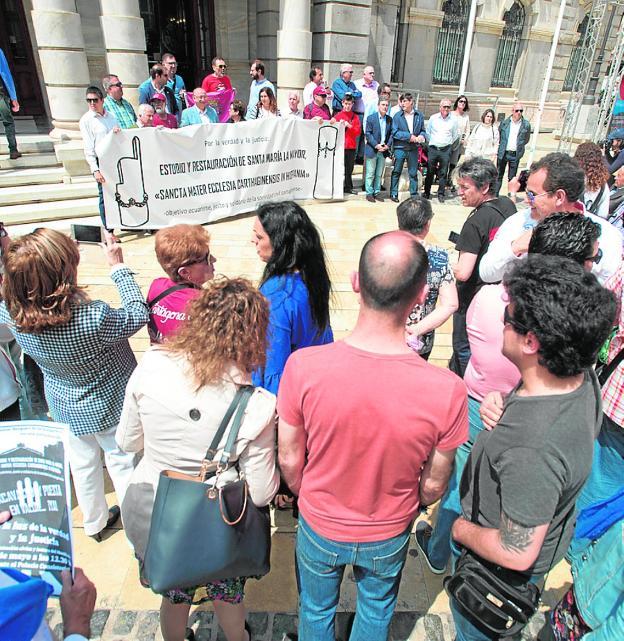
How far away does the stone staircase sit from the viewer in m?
7.45

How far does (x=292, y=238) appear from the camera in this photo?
7.82 ft

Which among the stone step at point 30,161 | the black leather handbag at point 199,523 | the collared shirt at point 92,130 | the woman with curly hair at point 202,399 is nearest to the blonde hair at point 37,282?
the woman with curly hair at point 202,399

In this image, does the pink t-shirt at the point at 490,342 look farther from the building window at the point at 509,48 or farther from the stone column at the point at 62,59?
the building window at the point at 509,48

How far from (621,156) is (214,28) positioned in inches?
441

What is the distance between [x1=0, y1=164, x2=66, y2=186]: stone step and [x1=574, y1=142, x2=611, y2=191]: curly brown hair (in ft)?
27.5

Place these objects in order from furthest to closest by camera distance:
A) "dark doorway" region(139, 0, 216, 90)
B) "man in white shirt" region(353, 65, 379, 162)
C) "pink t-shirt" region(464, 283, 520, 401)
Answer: "dark doorway" region(139, 0, 216, 90)
"man in white shirt" region(353, 65, 379, 162)
"pink t-shirt" region(464, 283, 520, 401)

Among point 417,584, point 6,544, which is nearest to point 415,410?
point 6,544

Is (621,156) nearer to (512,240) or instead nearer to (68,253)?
(512,240)

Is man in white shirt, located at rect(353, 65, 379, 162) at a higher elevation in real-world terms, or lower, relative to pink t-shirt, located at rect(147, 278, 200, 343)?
higher

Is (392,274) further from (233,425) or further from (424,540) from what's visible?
(424,540)

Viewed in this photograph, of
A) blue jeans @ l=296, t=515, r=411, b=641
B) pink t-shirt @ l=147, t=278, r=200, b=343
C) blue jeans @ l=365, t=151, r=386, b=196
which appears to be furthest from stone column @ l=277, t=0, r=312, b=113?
blue jeans @ l=296, t=515, r=411, b=641

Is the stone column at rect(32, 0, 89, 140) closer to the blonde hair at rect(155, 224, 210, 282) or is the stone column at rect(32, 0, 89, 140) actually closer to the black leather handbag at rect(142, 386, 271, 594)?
the blonde hair at rect(155, 224, 210, 282)

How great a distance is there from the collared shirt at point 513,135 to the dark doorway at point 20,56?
436 inches

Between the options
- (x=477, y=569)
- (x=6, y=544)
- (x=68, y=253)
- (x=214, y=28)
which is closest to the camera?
(x=6, y=544)
